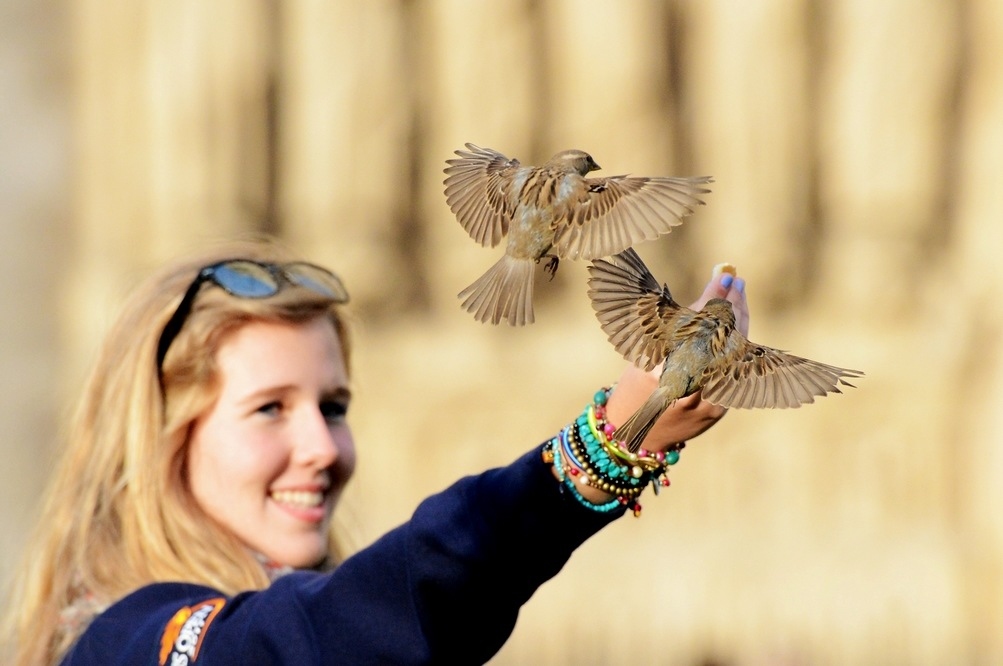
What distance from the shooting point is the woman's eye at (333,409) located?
2053 millimetres

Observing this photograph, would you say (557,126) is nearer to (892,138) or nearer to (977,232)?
(892,138)

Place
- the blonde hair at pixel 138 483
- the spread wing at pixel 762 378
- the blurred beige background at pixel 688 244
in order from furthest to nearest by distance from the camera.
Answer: the blurred beige background at pixel 688 244 < the blonde hair at pixel 138 483 < the spread wing at pixel 762 378

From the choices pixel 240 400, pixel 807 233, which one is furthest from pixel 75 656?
pixel 807 233

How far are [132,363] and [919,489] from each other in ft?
6.34

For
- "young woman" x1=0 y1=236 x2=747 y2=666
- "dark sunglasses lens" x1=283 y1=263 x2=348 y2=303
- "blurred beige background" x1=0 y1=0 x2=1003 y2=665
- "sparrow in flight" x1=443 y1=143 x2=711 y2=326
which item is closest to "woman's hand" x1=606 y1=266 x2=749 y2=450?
"sparrow in flight" x1=443 y1=143 x2=711 y2=326

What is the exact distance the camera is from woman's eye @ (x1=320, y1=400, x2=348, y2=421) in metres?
2.05

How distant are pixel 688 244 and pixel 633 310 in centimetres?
252

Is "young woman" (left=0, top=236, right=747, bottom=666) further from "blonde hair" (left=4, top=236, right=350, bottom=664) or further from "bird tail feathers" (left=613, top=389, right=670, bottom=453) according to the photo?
"bird tail feathers" (left=613, top=389, right=670, bottom=453)

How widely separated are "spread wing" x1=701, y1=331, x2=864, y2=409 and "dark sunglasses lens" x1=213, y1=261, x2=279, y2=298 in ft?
3.35

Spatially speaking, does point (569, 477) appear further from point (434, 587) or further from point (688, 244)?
point (688, 244)

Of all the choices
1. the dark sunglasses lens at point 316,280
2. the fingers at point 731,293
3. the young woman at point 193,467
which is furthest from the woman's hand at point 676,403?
the dark sunglasses lens at point 316,280

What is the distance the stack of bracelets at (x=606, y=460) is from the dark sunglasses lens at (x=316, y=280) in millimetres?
819

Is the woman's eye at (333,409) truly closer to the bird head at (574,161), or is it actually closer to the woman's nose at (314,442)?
the woman's nose at (314,442)

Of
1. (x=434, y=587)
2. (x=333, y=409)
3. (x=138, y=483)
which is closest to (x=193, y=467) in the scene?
(x=138, y=483)
